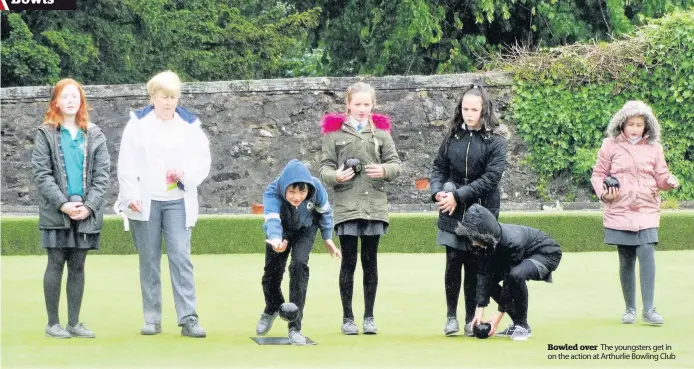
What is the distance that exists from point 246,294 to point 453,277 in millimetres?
2526

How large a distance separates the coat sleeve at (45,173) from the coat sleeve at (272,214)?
1.12m

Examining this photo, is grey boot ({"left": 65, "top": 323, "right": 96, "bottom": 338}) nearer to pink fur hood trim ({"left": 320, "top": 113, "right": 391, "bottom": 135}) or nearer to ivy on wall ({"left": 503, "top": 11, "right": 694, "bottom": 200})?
pink fur hood trim ({"left": 320, "top": 113, "right": 391, "bottom": 135})

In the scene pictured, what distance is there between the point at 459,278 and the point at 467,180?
0.56 meters

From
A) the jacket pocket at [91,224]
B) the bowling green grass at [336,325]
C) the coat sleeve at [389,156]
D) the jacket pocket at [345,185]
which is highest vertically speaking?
the coat sleeve at [389,156]

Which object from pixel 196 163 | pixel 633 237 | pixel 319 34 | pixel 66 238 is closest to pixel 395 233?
pixel 633 237

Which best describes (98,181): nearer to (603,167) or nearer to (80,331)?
(80,331)

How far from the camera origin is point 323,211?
26.3 feet

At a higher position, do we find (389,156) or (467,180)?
(389,156)

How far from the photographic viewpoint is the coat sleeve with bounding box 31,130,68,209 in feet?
25.9

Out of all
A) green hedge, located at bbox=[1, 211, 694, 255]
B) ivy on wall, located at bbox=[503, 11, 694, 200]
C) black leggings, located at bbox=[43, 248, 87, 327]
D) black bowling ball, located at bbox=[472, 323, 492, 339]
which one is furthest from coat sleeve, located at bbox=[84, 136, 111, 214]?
ivy on wall, located at bbox=[503, 11, 694, 200]

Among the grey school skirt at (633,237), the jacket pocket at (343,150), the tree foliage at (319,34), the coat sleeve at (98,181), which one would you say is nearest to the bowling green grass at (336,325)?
the grey school skirt at (633,237)

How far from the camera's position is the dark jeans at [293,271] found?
25.9ft

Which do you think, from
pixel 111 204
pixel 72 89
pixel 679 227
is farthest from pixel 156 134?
pixel 111 204

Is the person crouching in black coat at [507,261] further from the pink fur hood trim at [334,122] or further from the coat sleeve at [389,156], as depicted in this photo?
the pink fur hood trim at [334,122]
